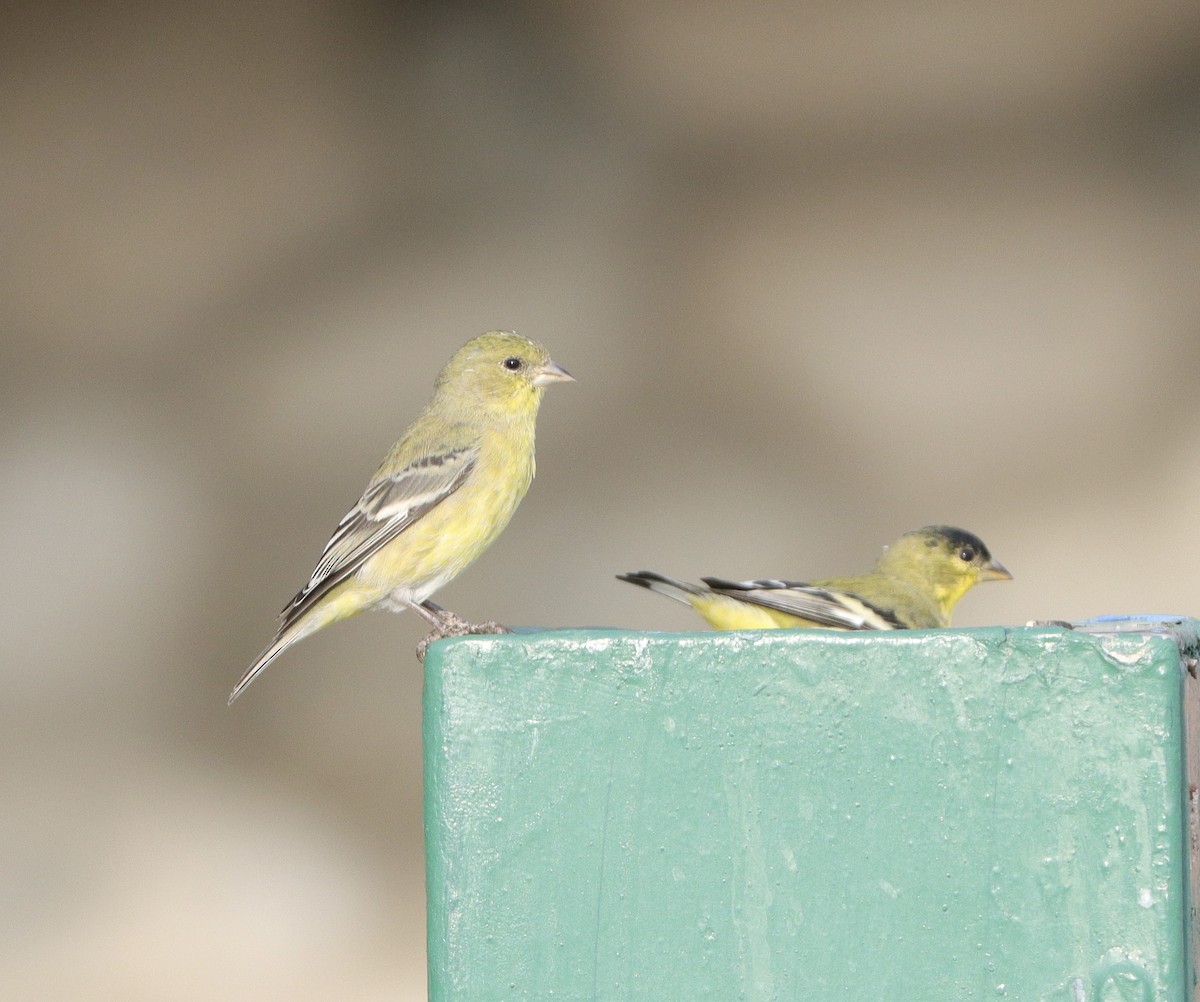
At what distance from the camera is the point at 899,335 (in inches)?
158

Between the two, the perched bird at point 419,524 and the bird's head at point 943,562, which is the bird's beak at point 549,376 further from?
the bird's head at point 943,562

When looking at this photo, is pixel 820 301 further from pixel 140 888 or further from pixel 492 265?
pixel 140 888

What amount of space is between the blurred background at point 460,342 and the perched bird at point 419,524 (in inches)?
42.1

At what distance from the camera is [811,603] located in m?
3.05

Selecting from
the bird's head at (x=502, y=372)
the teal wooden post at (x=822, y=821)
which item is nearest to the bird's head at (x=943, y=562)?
the bird's head at (x=502, y=372)

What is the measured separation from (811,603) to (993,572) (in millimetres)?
730

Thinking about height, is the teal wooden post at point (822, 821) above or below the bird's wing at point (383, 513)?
below

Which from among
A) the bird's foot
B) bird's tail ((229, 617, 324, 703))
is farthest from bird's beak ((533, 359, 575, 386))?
bird's tail ((229, 617, 324, 703))

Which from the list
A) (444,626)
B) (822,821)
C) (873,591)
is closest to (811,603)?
(873,591)

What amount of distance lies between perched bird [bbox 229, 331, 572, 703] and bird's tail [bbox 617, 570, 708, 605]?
0.96 ft

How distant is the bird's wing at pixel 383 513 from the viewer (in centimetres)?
282

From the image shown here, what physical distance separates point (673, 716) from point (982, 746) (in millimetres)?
290

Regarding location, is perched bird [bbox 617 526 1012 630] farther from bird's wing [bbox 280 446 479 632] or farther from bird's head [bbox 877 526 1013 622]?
bird's wing [bbox 280 446 479 632]

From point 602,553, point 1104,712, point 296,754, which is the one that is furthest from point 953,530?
point 1104,712
